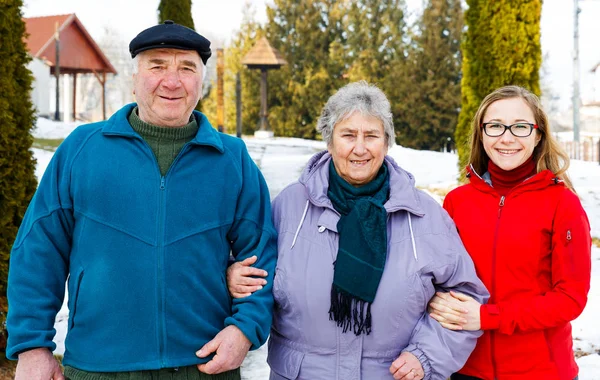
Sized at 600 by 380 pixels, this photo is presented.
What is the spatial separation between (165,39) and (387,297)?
4.27ft

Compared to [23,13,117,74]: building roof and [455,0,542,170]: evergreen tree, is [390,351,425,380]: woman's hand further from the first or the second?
[23,13,117,74]: building roof

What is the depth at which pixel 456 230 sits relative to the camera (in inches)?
96.2

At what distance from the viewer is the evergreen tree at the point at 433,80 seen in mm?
22547

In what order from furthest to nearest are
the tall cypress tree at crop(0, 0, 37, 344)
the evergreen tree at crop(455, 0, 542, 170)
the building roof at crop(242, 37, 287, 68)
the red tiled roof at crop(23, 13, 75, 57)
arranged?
the red tiled roof at crop(23, 13, 75, 57) → the building roof at crop(242, 37, 287, 68) → the evergreen tree at crop(455, 0, 542, 170) → the tall cypress tree at crop(0, 0, 37, 344)

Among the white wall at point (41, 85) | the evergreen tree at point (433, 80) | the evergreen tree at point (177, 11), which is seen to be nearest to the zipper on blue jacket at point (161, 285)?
the evergreen tree at point (177, 11)

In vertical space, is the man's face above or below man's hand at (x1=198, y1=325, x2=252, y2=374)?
above

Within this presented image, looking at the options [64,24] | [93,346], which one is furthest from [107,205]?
[64,24]

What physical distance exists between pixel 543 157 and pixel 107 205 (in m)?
1.74

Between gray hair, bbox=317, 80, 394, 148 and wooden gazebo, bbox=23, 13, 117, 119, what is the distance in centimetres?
2640

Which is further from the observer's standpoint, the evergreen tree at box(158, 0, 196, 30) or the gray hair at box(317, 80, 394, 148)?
the evergreen tree at box(158, 0, 196, 30)

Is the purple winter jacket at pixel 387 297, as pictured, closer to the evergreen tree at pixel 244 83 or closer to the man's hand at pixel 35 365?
the man's hand at pixel 35 365

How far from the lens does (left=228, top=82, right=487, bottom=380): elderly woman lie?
7.58 feet

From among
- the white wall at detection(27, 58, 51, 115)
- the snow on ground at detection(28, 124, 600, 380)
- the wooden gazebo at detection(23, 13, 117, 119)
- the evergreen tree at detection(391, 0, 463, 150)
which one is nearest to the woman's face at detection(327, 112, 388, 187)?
the snow on ground at detection(28, 124, 600, 380)

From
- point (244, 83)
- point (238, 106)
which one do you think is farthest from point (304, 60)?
point (238, 106)
